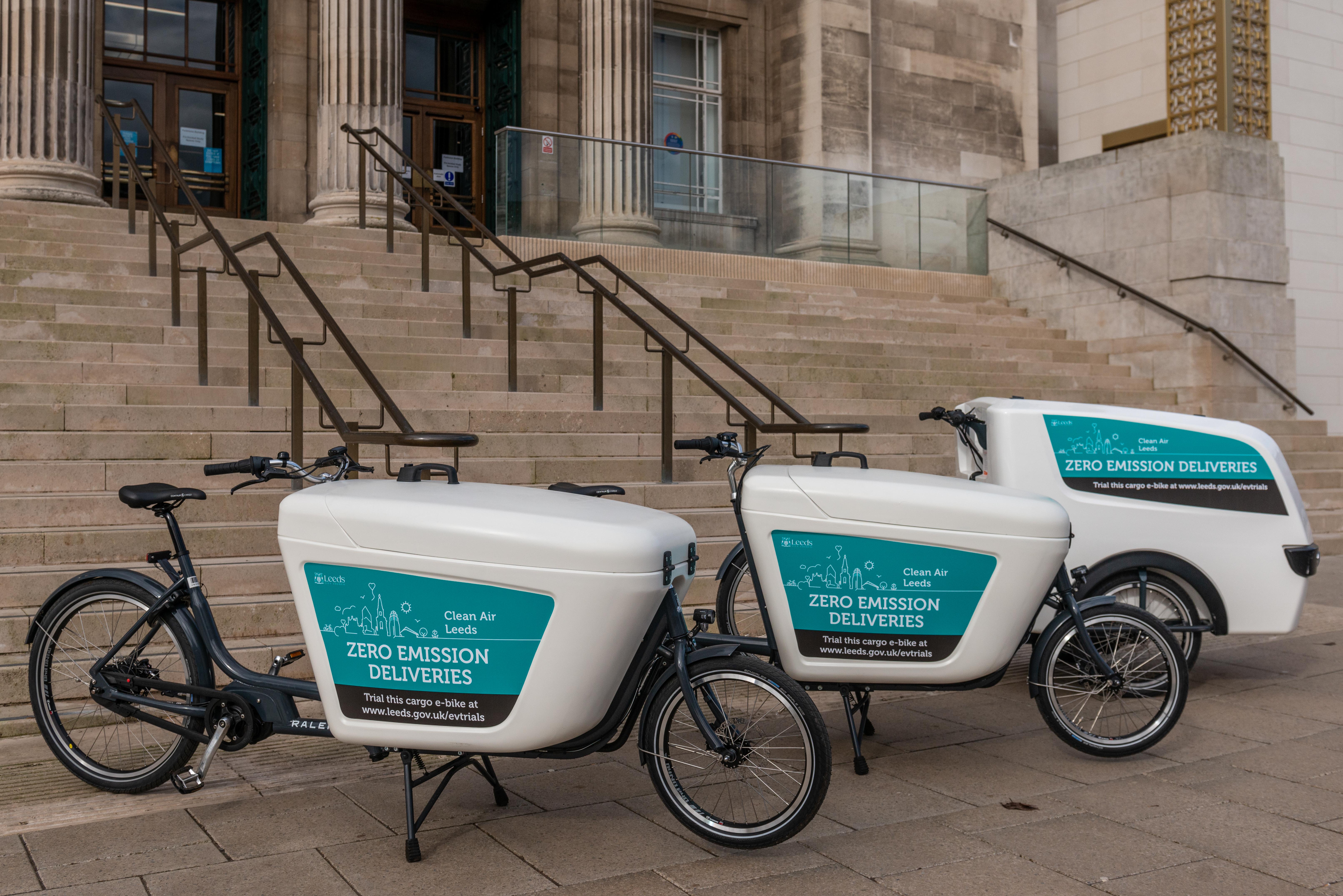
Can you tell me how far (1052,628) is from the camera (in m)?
4.81

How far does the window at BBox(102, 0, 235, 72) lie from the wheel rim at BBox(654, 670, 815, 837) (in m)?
15.5

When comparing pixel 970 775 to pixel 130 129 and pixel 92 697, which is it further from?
pixel 130 129

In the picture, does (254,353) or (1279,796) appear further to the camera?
(254,353)

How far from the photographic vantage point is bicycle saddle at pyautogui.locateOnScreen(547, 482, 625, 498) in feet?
14.4

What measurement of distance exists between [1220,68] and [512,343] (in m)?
11.3

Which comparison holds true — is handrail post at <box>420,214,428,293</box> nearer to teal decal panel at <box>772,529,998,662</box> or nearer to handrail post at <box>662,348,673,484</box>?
handrail post at <box>662,348,673,484</box>

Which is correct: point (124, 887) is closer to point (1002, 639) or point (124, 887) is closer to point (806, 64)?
point (1002, 639)

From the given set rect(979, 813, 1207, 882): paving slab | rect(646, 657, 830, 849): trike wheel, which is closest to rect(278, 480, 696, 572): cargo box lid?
rect(646, 657, 830, 849): trike wheel

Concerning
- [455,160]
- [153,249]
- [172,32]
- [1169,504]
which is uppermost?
[172,32]

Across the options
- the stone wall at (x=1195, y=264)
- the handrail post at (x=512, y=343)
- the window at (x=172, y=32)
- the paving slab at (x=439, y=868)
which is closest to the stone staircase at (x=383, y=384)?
the handrail post at (x=512, y=343)

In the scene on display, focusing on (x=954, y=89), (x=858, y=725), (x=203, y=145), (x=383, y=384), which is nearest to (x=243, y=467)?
(x=858, y=725)

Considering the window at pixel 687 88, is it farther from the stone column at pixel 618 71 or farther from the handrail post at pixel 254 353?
the handrail post at pixel 254 353

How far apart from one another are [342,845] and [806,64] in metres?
17.5

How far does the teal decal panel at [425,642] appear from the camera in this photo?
3.69 meters
